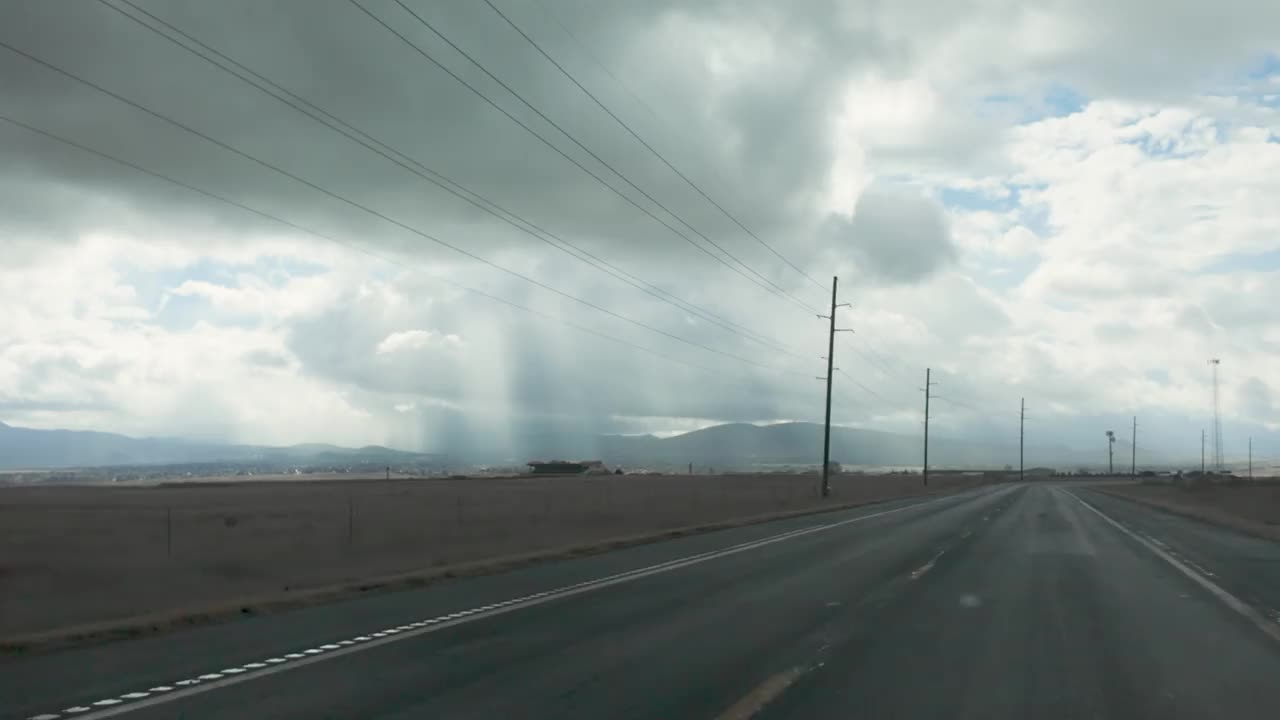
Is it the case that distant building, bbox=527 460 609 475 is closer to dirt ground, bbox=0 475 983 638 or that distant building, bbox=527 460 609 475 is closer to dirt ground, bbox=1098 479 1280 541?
dirt ground, bbox=1098 479 1280 541

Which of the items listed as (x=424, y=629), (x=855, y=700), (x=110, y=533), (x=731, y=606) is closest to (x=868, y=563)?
(x=731, y=606)

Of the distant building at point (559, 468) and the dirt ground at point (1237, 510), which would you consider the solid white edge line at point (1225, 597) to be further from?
the distant building at point (559, 468)

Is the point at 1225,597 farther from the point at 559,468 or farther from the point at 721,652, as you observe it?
the point at 559,468

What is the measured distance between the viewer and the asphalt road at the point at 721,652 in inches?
381

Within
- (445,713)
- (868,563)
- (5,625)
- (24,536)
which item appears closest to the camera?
(445,713)

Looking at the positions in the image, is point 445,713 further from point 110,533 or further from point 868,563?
point 110,533

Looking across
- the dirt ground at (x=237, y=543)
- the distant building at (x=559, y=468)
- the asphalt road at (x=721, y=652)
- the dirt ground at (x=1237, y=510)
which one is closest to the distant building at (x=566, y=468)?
the distant building at (x=559, y=468)

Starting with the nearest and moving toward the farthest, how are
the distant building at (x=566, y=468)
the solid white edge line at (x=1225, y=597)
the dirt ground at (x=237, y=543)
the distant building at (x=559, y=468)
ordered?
the solid white edge line at (x=1225, y=597)
the dirt ground at (x=237, y=543)
the distant building at (x=566, y=468)
the distant building at (x=559, y=468)

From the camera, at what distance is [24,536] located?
30.4 meters

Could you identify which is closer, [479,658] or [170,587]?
[479,658]

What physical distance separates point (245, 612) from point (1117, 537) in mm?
31035

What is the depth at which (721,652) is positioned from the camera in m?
12.4

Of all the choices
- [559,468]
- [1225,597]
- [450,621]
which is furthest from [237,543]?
[559,468]

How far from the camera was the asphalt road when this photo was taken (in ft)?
31.8
